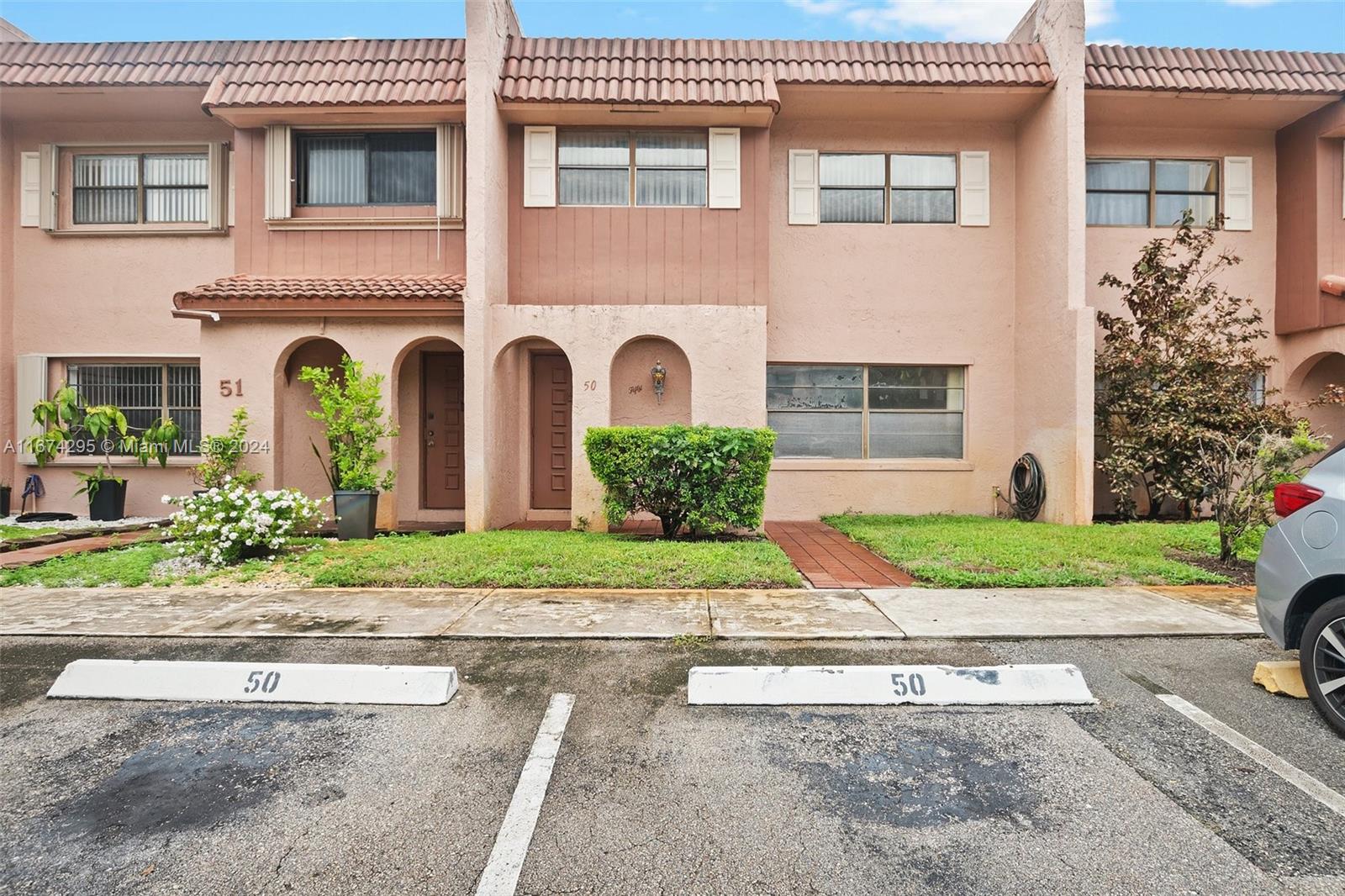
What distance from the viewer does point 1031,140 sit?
10727mm

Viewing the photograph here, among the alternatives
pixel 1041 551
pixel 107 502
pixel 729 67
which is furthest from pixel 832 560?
pixel 107 502

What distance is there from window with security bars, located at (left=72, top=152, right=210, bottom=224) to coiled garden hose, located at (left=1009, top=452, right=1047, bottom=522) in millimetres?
13502

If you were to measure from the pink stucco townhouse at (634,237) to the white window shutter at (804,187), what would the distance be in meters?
0.05

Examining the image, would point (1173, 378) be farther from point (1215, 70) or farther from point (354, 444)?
point (354, 444)

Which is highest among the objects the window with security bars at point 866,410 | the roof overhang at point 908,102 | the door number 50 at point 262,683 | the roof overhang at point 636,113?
the roof overhang at point 908,102

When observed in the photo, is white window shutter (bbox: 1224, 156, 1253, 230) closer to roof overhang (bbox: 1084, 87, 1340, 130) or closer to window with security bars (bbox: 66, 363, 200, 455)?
roof overhang (bbox: 1084, 87, 1340, 130)

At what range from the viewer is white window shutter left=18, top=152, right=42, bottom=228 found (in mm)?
10852

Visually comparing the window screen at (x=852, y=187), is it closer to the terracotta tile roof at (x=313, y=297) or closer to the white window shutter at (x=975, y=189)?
the white window shutter at (x=975, y=189)

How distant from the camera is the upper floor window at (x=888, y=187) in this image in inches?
444

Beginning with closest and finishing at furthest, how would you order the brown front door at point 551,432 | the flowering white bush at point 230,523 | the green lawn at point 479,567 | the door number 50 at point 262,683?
the door number 50 at point 262,683
the green lawn at point 479,567
the flowering white bush at point 230,523
the brown front door at point 551,432

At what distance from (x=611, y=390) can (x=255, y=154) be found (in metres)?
6.44

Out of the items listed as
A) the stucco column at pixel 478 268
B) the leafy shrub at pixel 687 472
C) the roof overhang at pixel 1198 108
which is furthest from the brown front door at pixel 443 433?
the roof overhang at pixel 1198 108

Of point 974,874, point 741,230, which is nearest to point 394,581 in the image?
point 974,874

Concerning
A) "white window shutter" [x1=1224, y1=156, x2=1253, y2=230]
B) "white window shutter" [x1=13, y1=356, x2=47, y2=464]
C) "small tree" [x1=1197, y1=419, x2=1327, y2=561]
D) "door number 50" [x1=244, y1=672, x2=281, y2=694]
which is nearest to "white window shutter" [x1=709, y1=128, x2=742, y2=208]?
"small tree" [x1=1197, y1=419, x2=1327, y2=561]
